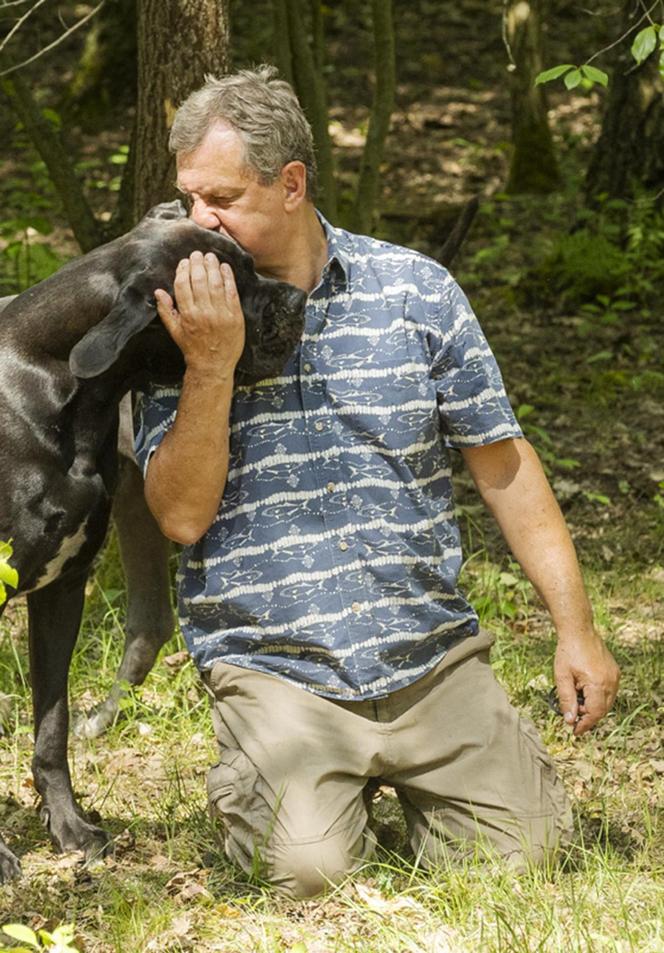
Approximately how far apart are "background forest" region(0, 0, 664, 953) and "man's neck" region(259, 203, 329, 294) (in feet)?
3.03

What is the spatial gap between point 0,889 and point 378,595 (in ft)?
4.09

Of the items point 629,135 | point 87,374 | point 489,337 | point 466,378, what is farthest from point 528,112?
point 87,374

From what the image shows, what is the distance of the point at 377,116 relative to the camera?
688 centimetres

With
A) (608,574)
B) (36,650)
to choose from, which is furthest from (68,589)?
(608,574)

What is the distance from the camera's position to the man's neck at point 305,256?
355 centimetres

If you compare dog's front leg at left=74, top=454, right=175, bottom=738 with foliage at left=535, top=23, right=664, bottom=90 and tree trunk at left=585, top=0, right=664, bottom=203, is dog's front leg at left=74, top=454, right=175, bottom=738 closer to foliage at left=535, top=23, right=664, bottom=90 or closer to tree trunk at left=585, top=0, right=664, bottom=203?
foliage at left=535, top=23, right=664, bottom=90

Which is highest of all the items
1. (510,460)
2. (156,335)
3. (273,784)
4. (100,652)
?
(156,335)

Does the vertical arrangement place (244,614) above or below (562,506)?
above

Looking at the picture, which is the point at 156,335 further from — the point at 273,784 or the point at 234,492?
the point at 273,784

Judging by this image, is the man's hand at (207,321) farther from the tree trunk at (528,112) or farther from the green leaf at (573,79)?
the tree trunk at (528,112)

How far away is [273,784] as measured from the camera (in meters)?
3.49

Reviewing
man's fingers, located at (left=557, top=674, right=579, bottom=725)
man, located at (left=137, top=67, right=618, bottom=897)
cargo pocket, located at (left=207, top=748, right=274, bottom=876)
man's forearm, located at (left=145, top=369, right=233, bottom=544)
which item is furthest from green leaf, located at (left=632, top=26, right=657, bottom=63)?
cargo pocket, located at (left=207, top=748, right=274, bottom=876)

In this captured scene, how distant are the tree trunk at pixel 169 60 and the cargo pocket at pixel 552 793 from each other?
97.5 inches

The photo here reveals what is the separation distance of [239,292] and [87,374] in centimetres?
45
